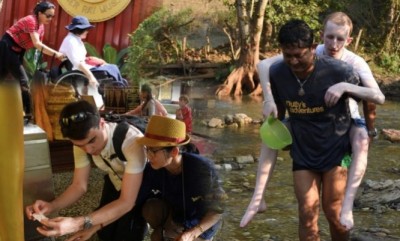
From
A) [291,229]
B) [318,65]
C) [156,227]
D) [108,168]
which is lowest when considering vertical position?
[291,229]

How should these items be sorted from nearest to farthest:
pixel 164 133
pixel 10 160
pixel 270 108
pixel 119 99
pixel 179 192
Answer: pixel 10 160, pixel 164 133, pixel 179 192, pixel 270 108, pixel 119 99

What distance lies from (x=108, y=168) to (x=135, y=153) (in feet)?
0.75

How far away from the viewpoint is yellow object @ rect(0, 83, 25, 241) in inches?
78.2

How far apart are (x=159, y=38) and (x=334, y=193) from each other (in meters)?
1.11

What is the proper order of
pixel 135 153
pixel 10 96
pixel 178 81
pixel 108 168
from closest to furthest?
pixel 10 96 → pixel 135 153 → pixel 108 168 → pixel 178 81

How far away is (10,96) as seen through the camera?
2.01 meters

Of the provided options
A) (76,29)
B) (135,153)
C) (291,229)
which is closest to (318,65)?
(135,153)

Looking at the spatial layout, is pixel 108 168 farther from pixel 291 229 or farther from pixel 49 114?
pixel 291 229

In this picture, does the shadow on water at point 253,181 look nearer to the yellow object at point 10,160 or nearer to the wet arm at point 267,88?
the wet arm at point 267,88

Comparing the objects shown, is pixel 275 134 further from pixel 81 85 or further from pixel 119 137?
pixel 81 85

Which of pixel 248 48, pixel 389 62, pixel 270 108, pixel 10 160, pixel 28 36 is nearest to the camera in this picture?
pixel 10 160

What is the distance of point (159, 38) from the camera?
2.52 m

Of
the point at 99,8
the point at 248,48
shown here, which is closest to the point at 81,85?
the point at 99,8

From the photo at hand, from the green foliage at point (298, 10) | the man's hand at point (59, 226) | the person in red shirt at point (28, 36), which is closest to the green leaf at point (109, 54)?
the person in red shirt at point (28, 36)
